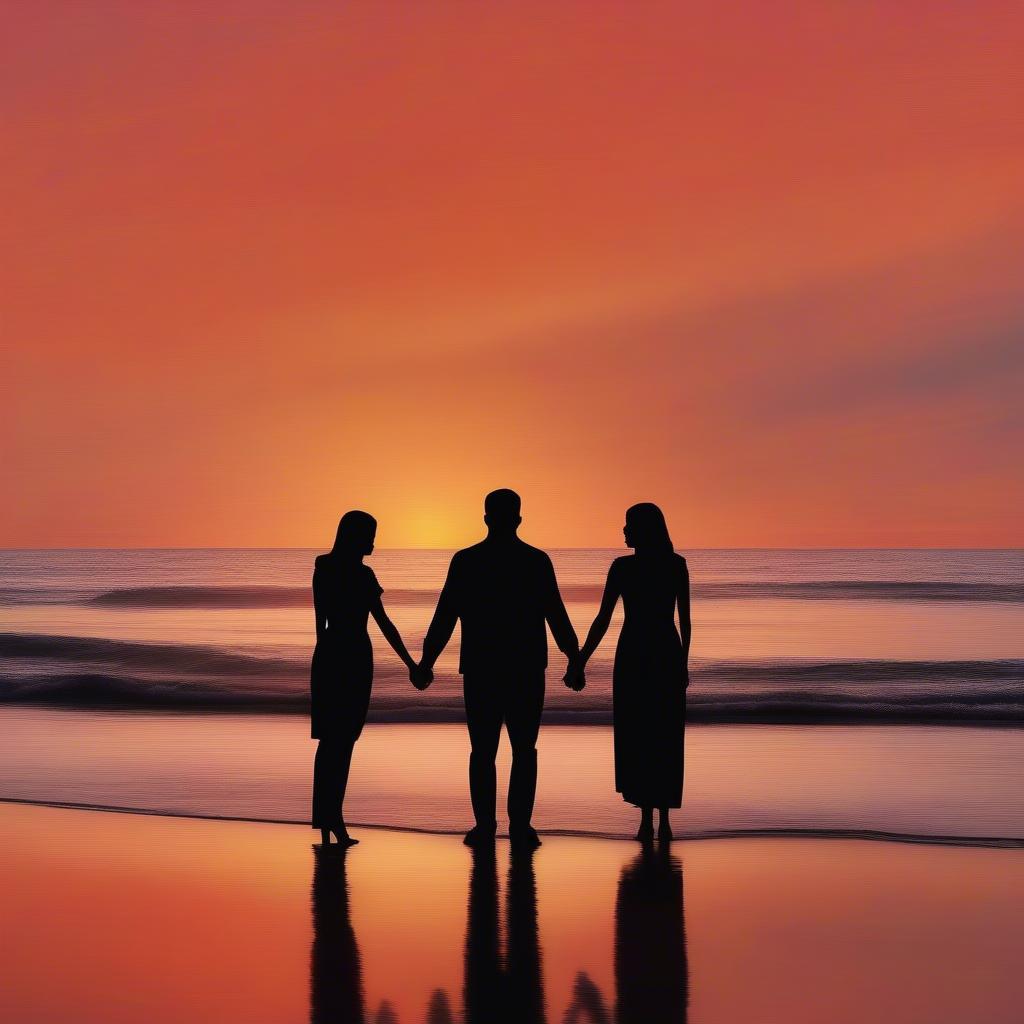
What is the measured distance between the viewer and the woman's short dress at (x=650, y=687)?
685 cm

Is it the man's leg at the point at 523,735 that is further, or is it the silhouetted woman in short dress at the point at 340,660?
the silhouetted woman in short dress at the point at 340,660

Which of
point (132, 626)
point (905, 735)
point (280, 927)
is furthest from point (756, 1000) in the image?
point (132, 626)

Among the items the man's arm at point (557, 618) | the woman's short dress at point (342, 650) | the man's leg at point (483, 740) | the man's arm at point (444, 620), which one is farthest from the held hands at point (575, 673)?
the woman's short dress at point (342, 650)

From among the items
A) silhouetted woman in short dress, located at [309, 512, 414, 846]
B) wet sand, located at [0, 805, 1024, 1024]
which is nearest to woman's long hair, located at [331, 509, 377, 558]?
silhouetted woman in short dress, located at [309, 512, 414, 846]

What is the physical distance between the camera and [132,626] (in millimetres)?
35156

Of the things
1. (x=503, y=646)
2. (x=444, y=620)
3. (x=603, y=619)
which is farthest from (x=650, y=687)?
(x=444, y=620)

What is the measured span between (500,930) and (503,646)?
1.88 meters

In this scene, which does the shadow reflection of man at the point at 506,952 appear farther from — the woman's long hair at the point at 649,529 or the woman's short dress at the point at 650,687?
the woman's long hair at the point at 649,529

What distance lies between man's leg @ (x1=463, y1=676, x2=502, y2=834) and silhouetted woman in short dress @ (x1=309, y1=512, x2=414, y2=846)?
1.40ft

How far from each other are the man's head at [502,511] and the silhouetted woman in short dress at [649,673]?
2.09 ft

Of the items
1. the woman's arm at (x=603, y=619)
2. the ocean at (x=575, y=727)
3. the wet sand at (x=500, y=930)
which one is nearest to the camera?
the wet sand at (x=500, y=930)

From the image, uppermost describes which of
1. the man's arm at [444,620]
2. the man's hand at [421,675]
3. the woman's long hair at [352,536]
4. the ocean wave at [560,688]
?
the woman's long hair at [352,536]

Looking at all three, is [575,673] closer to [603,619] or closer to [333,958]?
[603,619]

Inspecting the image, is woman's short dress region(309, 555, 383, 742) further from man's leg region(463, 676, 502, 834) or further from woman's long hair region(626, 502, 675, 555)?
woman's long hair region(626, 502, 675, 555)
